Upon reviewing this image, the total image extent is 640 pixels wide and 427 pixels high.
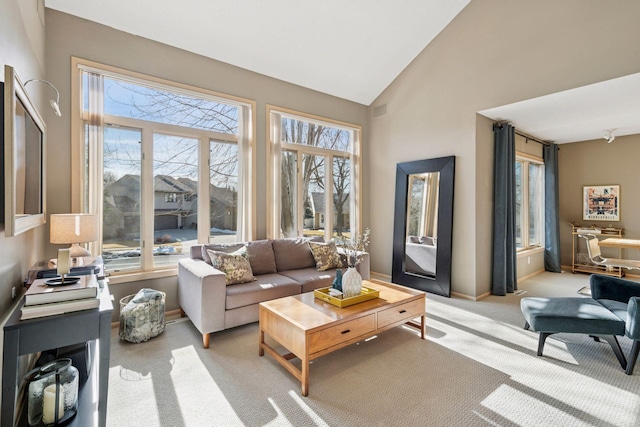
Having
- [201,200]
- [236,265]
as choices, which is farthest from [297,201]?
[236,265]

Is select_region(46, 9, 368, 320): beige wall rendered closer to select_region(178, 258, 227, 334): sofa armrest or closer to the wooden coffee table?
select_region(178, 258, 227, 334): sofa armrest

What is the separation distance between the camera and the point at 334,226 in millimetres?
5449

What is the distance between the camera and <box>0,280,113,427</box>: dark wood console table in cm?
142

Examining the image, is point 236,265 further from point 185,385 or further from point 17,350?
point 17,350

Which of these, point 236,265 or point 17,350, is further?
point 236,265

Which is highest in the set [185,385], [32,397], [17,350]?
[17,350]

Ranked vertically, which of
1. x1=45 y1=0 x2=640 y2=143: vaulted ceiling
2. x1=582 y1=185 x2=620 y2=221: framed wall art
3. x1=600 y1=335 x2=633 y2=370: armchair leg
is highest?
x1=45 y1=0 x2=640 y2=143: vaulted ceiling

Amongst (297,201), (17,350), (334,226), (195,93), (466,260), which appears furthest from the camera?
(334,226)

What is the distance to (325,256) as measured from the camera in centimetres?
412

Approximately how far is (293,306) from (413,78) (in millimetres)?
4178

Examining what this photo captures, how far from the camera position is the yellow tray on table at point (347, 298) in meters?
2.68

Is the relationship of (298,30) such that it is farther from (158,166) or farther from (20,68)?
(20,68)

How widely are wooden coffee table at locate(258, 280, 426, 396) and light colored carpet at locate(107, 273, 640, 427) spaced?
9.0 inches

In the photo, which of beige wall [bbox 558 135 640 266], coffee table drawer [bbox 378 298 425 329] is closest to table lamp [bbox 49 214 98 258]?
coffee table drawer [bbox 378 298 425 329]
